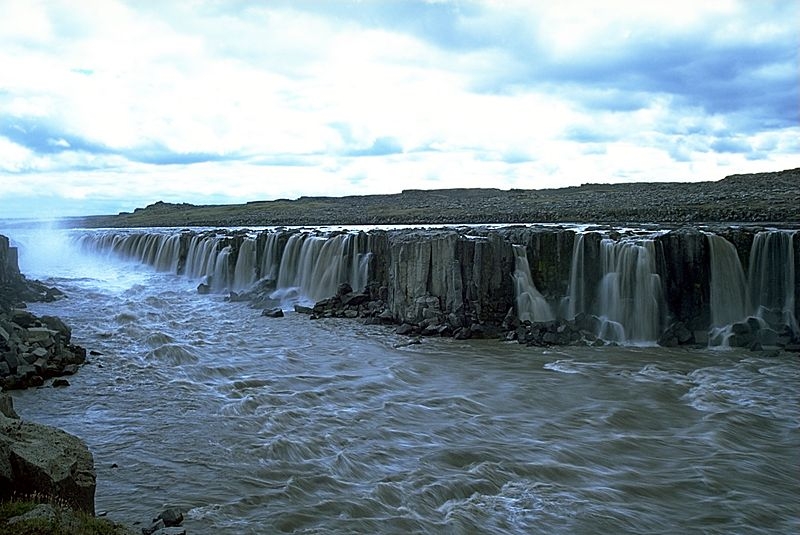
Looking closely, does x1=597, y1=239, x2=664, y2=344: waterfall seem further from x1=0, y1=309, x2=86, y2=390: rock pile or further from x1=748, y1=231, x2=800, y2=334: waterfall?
x1=0, y1=309, x2=86, y2=390: rock pile

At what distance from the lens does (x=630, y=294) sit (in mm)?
20359

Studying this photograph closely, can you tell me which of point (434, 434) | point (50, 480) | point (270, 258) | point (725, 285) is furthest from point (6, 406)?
point (270, 258)

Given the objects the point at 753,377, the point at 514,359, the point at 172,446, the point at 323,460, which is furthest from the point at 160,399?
the point at 753,377

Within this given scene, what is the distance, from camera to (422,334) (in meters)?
20.6

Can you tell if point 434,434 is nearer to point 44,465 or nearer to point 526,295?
point 44,465

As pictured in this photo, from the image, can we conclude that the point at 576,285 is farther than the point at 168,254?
No

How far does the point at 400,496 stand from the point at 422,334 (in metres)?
11.8

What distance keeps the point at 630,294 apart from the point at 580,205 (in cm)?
3607

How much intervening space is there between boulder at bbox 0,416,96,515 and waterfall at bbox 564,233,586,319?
54.6ft

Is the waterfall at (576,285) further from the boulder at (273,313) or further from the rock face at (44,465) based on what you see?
the rock face at (44,465)

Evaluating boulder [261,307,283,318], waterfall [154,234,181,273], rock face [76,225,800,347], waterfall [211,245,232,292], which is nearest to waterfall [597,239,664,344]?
rock face [76,225,800,347]

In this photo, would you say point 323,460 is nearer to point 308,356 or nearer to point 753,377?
point 308,356

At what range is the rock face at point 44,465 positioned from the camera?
6.56 metres

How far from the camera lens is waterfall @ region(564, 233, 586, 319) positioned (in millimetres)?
21297
